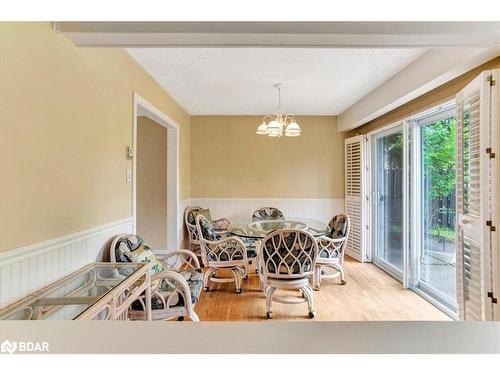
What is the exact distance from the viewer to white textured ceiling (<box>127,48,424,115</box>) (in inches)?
100

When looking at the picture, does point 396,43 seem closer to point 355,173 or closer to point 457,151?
point 457,151

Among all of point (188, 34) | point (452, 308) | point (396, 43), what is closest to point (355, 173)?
point (452, 308)

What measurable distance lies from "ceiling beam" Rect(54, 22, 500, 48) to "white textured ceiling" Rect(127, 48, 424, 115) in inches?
35.2

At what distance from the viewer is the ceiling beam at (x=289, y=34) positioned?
1465 mm

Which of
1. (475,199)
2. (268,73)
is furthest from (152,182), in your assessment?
(475,199)

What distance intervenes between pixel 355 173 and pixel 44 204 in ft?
14.4

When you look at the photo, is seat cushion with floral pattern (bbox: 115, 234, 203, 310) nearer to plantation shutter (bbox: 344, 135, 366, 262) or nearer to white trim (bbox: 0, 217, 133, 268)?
white trim (bbox: 0, 217, 133, 268)

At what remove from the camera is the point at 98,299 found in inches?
52.2

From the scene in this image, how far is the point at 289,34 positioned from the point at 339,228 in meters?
2.55

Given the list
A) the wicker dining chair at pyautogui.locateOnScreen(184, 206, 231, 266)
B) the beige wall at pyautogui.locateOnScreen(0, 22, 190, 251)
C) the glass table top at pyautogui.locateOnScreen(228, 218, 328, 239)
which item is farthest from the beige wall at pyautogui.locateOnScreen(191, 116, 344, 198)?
the beige wall at pyautogui.locateOnScreen(0, 22, 190, 251)

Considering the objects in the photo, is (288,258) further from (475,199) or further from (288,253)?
(475,199)

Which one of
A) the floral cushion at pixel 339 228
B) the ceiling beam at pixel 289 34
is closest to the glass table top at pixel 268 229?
the floral cushion at pixel 339 228

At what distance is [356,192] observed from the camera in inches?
187
